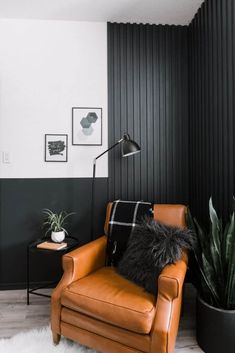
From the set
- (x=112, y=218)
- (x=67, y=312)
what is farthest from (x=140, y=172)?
(x=67, y=312)

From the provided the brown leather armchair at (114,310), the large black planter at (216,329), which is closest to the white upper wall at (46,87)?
the brown leather armchair at (114,310)

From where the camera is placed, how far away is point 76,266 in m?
1.77

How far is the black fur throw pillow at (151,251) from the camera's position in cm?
166

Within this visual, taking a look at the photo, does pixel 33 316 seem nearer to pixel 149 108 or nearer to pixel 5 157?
pixel 5 157

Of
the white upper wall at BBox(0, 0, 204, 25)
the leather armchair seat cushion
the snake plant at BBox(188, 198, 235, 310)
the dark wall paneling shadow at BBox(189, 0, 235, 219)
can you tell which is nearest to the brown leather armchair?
the leather armchair seat cushion

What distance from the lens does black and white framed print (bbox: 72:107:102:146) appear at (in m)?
2.55

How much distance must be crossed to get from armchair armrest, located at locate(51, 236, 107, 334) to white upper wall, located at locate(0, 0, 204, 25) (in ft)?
6.67

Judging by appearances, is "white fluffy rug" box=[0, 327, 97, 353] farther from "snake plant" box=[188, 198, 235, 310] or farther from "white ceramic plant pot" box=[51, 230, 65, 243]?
"snake plant" box=[188, 198, 235, 310]

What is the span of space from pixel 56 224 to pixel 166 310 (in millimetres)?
1240

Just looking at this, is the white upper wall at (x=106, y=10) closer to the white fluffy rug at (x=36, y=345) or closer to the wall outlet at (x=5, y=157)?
the wall outlet at (x=5, y=157)

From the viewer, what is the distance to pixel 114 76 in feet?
8.46

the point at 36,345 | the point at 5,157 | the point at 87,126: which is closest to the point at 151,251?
the point at 36,345

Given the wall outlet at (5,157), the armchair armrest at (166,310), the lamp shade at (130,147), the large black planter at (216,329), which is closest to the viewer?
the armchair armrest at (166,310)

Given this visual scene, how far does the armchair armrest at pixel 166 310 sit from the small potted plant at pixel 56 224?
1.05 metres
